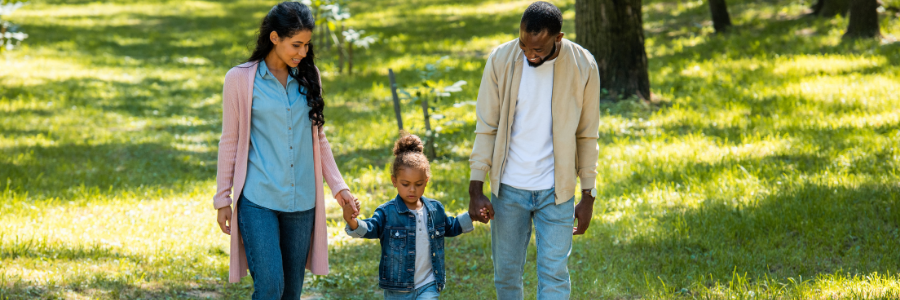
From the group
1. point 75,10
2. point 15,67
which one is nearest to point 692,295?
point 15,67

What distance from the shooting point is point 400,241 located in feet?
12.3

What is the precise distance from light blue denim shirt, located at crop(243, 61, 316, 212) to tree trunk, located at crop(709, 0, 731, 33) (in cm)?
1291

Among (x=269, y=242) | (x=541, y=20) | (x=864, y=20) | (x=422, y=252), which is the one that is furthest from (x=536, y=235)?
(x=864, y=20)

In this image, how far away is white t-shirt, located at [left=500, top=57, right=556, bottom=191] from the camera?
11.5ft

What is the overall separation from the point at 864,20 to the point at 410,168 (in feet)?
37.7

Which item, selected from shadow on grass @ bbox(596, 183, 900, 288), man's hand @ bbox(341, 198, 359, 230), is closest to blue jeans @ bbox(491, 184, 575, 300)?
man's hand @ bbox(341, 198, 359, 230)

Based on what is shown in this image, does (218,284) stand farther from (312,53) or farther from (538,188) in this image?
(538,188)

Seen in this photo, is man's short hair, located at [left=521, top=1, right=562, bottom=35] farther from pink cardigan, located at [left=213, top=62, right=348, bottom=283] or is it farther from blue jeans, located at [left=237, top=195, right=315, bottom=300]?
blue jeans, located at [left=237, top=195, right=315, bottom=300]

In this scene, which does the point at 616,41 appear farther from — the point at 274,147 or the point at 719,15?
the point at 274,147

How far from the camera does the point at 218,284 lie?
5.29 m

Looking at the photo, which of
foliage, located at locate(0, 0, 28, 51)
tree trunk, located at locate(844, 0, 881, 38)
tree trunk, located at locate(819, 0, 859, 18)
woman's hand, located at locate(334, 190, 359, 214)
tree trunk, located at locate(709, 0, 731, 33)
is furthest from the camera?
tree trunk, located at locate(709, 0, 731, 33)

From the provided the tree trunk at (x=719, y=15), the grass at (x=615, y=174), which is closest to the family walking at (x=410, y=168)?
the grass at (x=615, y=174)

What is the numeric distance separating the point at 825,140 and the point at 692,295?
3905mm

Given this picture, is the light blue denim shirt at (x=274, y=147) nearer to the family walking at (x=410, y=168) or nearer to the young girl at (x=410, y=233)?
the family walking at (x=410, y=168)
